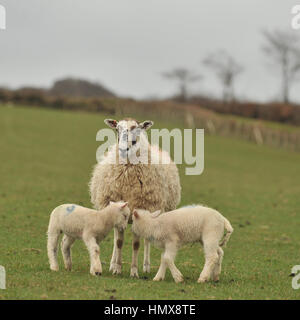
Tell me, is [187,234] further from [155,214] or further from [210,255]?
[155,214]

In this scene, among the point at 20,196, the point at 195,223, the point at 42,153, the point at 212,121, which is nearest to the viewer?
the point at 195,223

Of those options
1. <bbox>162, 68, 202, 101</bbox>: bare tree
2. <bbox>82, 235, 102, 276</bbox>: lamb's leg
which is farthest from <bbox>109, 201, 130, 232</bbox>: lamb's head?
<bbox>162, 68, 202, 101</bbox>: bare tree

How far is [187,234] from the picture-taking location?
27.5 ft

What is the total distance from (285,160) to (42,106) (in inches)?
1158

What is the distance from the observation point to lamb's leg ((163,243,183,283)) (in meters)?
8.25

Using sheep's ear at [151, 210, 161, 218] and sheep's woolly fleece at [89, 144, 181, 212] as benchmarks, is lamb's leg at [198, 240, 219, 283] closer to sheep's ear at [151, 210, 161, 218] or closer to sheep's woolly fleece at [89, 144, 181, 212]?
sheep's ear at [151, 210, 161, 218]

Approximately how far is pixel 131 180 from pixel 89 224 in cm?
133

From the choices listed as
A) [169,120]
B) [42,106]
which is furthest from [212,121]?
[42,106]

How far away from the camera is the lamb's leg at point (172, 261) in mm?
8250

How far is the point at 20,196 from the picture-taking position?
58.9 ft

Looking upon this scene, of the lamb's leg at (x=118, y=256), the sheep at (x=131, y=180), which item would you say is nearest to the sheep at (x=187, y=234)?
the sheep at (x=131, y=180)

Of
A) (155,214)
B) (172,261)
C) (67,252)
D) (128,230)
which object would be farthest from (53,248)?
(128,230)

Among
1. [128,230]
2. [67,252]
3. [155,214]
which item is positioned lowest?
[128,230]

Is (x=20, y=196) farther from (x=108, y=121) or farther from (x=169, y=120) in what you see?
(x=169, y=120)
